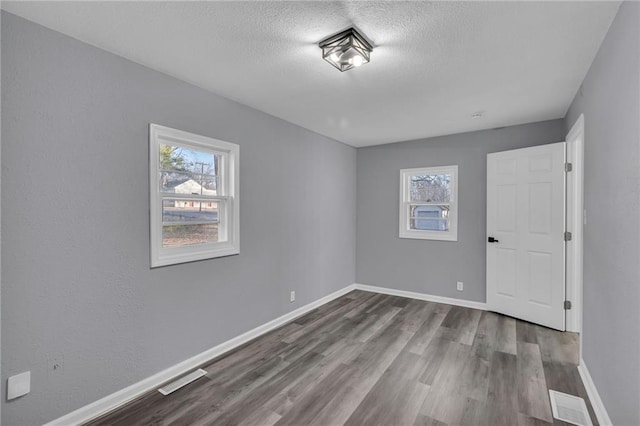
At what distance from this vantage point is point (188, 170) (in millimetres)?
2730

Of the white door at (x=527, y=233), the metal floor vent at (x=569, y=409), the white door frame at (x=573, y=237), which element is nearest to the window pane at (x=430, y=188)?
the white door at (x=527, y=233)

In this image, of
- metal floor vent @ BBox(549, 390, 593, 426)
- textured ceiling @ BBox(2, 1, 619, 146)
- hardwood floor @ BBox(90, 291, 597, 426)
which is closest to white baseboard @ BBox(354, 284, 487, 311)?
hardwood floor @ BBox(90, 291, 597, 426)

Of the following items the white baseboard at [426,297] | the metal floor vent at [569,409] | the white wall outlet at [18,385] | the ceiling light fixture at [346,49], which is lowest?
the metal floor vent at [569,409]

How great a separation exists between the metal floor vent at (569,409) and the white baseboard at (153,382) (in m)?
2.64

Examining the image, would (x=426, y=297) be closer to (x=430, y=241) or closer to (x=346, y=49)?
(x=430, y=241)

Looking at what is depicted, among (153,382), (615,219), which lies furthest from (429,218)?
(153,382)

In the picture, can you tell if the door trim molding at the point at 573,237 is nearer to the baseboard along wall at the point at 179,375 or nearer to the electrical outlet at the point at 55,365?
the baseboard along wall at the point at 179,375

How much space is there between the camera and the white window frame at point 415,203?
4.39 metres

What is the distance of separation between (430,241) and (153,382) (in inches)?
154

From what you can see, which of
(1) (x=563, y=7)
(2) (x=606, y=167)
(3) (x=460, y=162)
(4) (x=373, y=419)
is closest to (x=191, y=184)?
(4) (x=373, y=419)

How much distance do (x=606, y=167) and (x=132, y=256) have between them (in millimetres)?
3381

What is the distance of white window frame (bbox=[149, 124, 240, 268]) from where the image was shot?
7.78 feet

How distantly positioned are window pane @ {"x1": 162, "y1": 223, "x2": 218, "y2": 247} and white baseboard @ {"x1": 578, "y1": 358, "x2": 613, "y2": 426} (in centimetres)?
325

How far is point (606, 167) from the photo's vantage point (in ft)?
6.27
